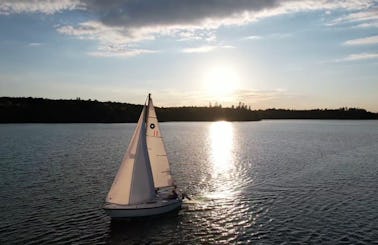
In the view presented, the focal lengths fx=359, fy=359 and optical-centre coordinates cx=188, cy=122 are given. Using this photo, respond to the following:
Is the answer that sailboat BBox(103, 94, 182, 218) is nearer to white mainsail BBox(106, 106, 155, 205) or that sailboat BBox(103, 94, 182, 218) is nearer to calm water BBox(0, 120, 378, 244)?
white mainsail BBox(106, 106, 155, 205)

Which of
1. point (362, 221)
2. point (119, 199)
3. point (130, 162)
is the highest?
point (130, 162)

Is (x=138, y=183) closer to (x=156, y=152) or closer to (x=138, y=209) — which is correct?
(x=138, y=209)

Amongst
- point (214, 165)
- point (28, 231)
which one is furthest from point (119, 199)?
point (214, 165)

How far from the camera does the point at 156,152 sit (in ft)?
107

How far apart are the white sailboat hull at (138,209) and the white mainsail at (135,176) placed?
0.59 meters

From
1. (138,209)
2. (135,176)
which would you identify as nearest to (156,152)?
(135,176)

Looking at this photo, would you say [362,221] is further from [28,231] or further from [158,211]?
[28,231]

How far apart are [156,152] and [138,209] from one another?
547 cm

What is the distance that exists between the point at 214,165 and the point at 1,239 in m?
41.1

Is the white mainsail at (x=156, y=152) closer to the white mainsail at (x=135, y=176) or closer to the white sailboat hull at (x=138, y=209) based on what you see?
the white mainsail at (x=135, y=176)

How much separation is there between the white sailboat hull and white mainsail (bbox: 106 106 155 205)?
1.92ft

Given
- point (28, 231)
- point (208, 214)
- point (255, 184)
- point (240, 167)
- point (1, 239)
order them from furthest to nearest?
1. point (240, 167)
2. point (255, 184)
3. point (208, 214)
4. point (28, 231)
5. point (1, 239)

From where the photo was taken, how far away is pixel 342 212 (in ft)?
111

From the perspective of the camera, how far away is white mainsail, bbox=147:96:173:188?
31.6 m
